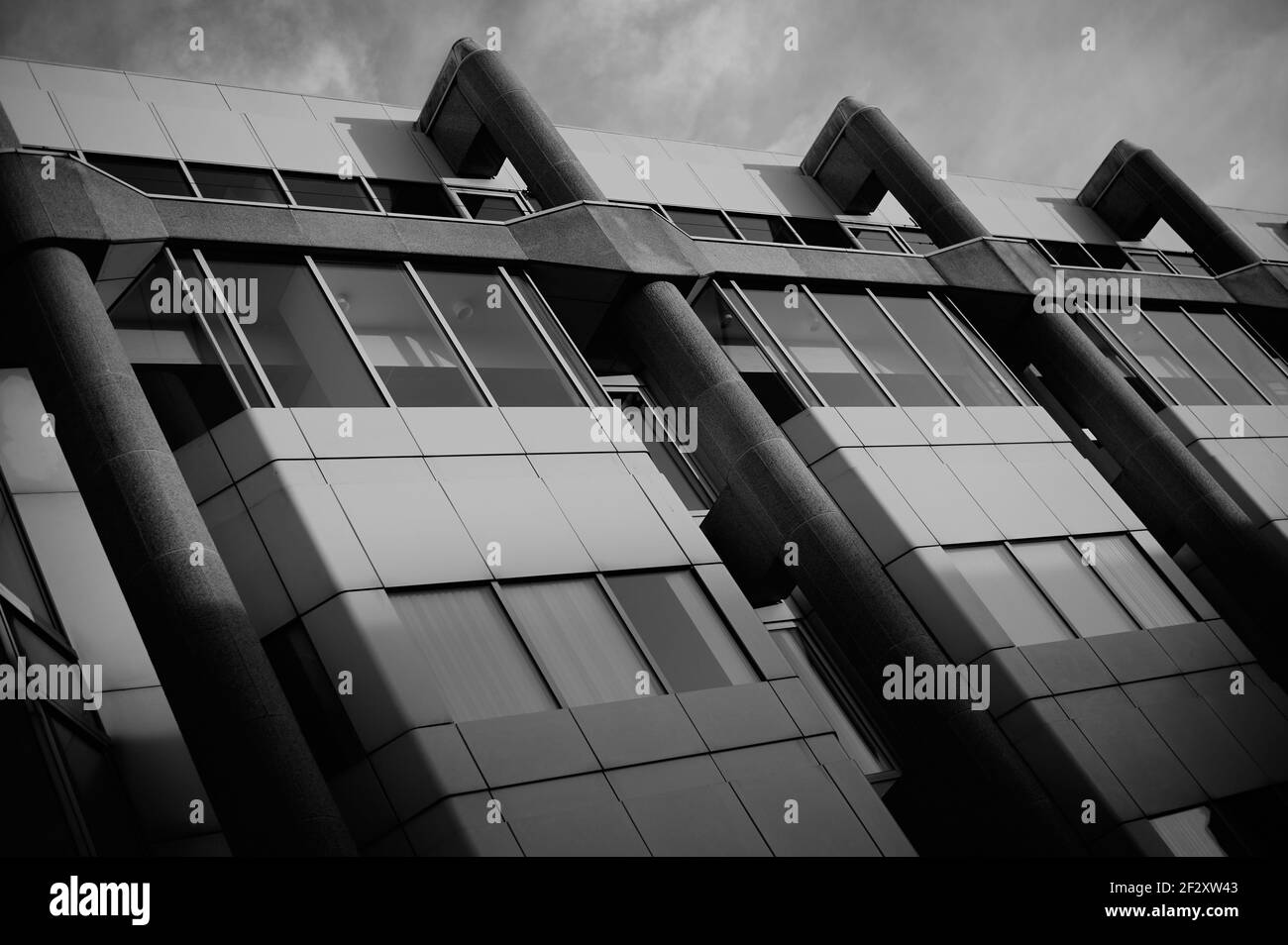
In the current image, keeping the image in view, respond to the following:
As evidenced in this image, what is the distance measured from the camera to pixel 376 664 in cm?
1412

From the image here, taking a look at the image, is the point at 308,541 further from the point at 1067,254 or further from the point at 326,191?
the point at 1067,254

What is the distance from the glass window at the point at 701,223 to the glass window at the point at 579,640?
1376 centimetres

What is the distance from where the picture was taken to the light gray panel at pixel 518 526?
1620cm

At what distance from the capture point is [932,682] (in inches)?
719

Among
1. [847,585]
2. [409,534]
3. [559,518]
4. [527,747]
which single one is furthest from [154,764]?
[847,585]

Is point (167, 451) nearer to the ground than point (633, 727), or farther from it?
farther from it

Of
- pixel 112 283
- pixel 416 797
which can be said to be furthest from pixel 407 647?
pixel 112 283

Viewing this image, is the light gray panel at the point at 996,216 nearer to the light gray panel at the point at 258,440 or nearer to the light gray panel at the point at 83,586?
the light gray panel at the point at 258,440

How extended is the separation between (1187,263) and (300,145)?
27.2 meters

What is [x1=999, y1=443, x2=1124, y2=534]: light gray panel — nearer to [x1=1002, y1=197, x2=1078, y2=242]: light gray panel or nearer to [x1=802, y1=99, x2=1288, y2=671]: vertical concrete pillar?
[x1=802, y1=99, x2=1288, y2=671]: vertical concrete pillar
